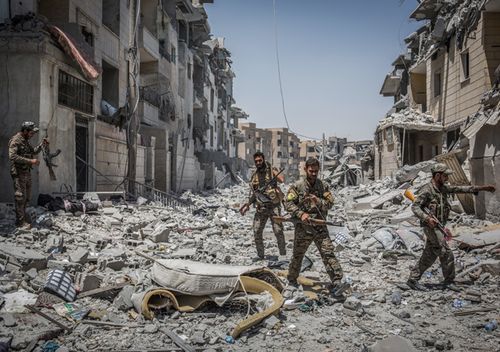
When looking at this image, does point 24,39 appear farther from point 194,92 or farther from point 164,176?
point 194,92

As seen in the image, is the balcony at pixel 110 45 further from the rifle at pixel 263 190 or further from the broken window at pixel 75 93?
the rifle at pixel 263 190

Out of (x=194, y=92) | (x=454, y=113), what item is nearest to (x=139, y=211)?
(x=454, y=113)

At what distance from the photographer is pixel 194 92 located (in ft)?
92.1

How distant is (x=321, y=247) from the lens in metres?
4.77

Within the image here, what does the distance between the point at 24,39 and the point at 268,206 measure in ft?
22.7

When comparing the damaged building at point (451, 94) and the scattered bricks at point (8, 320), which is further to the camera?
the damaged building at point (451, 94)

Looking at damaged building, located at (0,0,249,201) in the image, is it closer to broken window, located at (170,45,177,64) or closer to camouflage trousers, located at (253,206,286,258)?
broken window, located at (170,45,177,64)

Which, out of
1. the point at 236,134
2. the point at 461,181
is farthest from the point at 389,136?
the point at 236,134

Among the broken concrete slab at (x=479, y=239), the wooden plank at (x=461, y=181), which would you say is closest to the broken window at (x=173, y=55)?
the wooden plank at (x=461, y=181)

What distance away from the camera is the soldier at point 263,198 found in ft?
21.5

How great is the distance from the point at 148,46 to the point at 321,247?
51.5 ft

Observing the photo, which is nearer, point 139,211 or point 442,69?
point 139,211

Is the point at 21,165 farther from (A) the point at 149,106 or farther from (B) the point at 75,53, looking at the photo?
(A) the point at 149,106

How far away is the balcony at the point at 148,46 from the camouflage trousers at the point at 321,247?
14.7 m
